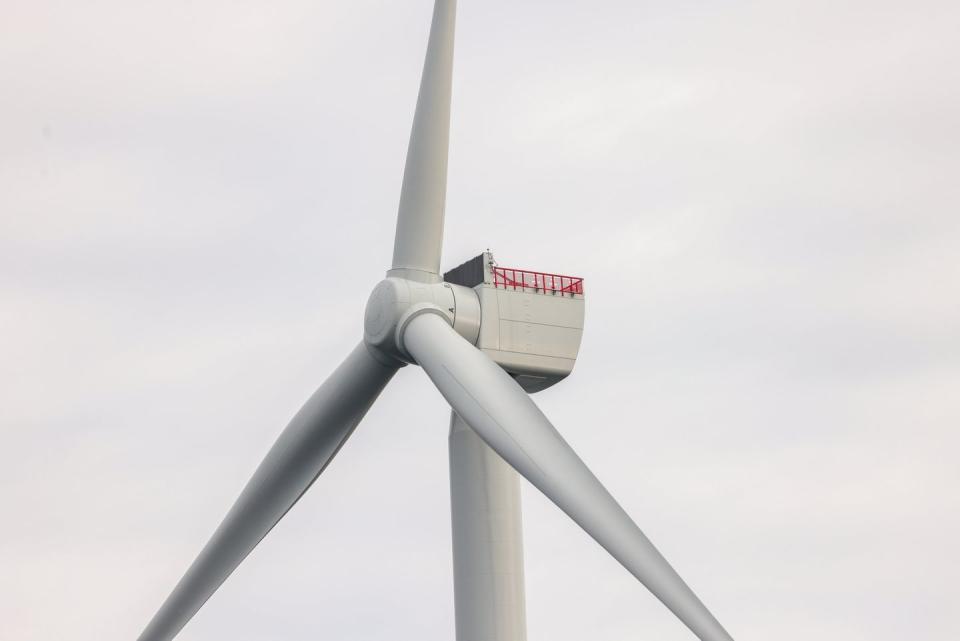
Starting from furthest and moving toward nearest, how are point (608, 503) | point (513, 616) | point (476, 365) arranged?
point (513, 616) < point (476, 365) < point (608, 503)

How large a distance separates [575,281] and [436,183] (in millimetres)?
4396

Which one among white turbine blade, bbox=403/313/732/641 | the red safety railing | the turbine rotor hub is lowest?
white turbine blade, bbox=403/313/732/641

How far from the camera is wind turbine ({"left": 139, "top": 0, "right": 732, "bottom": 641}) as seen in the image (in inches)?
1746

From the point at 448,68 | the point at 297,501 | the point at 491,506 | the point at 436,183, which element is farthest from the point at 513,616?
the point at 448,68

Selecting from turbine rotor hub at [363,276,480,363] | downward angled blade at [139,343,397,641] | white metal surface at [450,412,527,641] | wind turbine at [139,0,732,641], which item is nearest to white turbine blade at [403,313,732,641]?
wind turbine at [139,0,732,641]

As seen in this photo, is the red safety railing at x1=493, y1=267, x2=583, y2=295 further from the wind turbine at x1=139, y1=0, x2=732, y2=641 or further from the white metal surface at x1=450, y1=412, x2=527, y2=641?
the white metal surface at x1=450, y1=412, x2=527, y2=641

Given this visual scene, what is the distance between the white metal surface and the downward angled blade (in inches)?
103

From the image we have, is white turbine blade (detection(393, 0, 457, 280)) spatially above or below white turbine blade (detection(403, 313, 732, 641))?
above

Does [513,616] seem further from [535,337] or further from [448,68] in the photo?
[448,68]

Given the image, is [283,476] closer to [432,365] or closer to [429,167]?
[432,365]

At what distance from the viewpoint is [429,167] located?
4562 cm

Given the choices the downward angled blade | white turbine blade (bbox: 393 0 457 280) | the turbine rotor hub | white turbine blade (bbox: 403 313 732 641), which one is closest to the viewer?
white turbine blade (bbox: 403 313 732 641)

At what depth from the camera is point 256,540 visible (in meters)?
46.4

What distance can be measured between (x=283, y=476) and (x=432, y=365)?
562 cm
